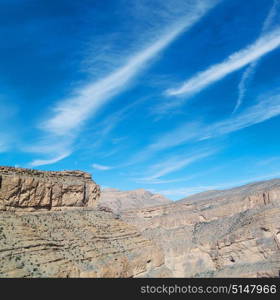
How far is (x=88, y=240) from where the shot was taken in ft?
129

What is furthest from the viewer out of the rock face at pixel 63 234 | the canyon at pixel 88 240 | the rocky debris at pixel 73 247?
the canyon at pixel 88 240

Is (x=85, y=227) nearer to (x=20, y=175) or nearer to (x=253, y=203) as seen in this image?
(x=20, y=175)

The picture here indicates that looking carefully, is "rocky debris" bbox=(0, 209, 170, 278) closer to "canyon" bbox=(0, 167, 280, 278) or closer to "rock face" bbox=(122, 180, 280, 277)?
"canyon" bbox=(0, 167, 280, 278)

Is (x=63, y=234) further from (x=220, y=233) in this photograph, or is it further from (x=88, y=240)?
(x=220, y=233)

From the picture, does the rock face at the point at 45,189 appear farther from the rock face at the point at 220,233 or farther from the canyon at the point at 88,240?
the rock face at the point at 220,233

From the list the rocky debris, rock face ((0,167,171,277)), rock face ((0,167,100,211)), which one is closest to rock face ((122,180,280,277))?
the rocky debris

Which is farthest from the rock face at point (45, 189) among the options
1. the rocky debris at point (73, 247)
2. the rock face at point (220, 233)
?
the rock face at point (220, 233)

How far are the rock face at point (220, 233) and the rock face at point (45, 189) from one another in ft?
100

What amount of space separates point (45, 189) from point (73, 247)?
841cm

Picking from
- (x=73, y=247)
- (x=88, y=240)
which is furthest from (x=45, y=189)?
(x=73, y=247)

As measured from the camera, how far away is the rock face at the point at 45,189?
118 ft

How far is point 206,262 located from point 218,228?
14.0 meters
